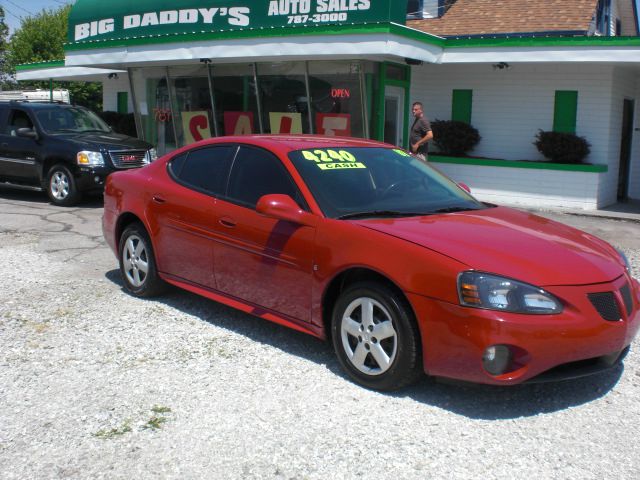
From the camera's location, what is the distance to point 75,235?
31.7ft

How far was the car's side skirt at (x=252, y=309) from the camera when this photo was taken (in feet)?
15.9

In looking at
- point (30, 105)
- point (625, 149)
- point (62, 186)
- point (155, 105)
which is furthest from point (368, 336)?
point (155, 105)

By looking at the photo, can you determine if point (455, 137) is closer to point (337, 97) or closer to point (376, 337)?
point (337, 97)

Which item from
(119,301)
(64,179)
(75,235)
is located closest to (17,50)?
(64,179)

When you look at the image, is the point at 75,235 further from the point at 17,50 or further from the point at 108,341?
the point at 17,50

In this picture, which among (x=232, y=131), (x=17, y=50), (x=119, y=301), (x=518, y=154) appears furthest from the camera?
(x=17, y=50)

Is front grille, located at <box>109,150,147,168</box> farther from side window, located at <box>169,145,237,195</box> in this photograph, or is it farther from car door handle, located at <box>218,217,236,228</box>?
car door handle, located at <box>218,217,236,228</box>

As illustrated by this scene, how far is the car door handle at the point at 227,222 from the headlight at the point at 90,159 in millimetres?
7435

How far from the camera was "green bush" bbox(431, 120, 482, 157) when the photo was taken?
15.6 m

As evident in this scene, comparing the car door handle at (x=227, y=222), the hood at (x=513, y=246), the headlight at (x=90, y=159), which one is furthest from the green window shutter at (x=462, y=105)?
the car door handle at (x=227, y=222)

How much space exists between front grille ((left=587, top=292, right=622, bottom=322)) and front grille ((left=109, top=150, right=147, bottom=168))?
985 cm

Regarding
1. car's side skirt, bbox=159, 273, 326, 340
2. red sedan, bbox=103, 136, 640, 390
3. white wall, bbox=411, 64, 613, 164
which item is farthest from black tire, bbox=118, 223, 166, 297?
white wall, bbox=411, 64, 613, 164

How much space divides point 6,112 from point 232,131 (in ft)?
17.8

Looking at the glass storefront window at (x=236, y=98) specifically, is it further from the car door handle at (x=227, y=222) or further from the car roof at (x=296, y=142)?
the car door handle at (x=227, y=222)
